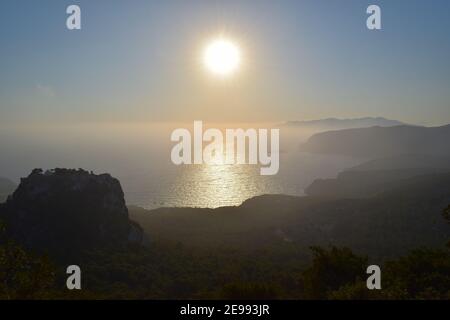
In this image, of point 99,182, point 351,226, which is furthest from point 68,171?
point 351,226

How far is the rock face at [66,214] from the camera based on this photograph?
261 ft

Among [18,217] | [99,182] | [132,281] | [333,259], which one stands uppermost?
[99,182]

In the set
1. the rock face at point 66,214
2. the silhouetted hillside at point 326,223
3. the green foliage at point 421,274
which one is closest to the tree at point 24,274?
the green foliage at point 421,274

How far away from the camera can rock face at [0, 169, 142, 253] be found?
79562 millimetres

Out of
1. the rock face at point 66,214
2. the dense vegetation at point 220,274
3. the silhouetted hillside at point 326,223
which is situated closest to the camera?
the dense vegetation at point 220,274

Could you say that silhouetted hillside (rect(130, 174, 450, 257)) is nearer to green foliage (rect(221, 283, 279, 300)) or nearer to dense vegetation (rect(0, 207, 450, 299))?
dense vegetation (rect(0, 207, 450, 299))

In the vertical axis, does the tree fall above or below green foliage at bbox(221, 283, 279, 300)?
above

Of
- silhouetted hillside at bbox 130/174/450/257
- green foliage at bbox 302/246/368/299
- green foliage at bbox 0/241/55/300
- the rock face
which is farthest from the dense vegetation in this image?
silhouetted hillside at bbox 130/174/450/257

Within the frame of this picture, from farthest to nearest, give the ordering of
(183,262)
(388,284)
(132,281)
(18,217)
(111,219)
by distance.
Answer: (111,219) → (18,217) → (183,262) → (132,281) → (388,284)

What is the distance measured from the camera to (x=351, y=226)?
123 metres

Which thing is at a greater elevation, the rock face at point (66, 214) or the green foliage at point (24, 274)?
the rock face at point (66, 214)

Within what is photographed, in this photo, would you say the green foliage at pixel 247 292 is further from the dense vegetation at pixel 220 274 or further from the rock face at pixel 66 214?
the rock face at pixel 66 214
